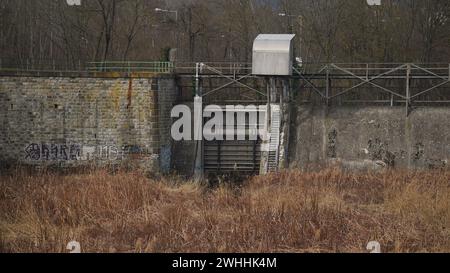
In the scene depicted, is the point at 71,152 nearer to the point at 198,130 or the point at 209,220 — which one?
the point at 198,130

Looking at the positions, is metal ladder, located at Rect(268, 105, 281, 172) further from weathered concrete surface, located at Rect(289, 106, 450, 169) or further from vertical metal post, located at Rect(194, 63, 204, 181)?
vertical metal post, located at Rect(194, 63, 204, 181)

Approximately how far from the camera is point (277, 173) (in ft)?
71.0

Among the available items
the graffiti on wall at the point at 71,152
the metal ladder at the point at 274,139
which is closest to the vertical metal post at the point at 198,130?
the metal ladder at the point at 274,139

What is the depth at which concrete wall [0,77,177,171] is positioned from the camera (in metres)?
22.0

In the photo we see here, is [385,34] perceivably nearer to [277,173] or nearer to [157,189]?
[277,173]

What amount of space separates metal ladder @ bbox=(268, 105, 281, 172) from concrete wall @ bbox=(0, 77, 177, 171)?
5030 millimetres

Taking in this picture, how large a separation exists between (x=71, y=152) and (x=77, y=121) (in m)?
1.26

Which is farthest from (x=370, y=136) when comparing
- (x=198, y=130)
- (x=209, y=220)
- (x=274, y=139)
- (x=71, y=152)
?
(x=209, y=220)

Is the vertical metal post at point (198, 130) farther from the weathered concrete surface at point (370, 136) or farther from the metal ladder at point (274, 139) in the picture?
the weathered concrete surface at point (370, 136)

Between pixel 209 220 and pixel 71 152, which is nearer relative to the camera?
pixel 209 220

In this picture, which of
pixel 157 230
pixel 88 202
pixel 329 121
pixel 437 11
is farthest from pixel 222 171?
pixel 437 11

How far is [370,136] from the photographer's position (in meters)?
23.3

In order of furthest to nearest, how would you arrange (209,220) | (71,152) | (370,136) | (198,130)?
1. (198,130)
2. (370,136)
3. (71,152)
4. (209,220)

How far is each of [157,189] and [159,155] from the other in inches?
240
